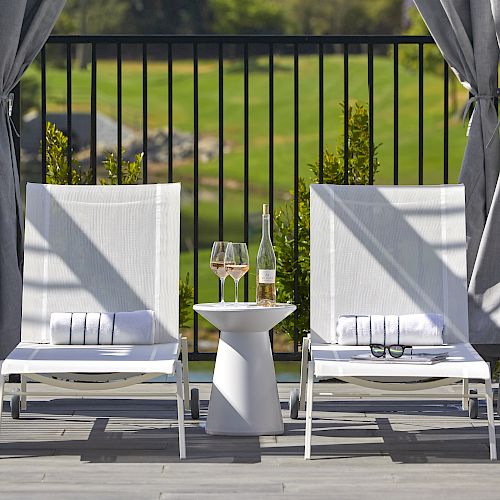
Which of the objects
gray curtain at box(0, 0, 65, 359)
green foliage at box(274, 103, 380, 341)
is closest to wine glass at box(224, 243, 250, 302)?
gray curtain at box(0, 0, 65, 359)

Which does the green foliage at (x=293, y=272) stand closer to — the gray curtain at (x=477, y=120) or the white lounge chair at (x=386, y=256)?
the gray curtain at (x=477, y=120)

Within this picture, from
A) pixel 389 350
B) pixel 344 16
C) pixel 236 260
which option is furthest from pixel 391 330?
pixel 344 16

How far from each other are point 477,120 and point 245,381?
1438 mm

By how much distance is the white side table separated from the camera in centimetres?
330

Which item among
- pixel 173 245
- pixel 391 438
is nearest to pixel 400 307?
pixel 391 438

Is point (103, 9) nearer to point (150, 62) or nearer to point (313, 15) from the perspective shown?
point (150, 62)

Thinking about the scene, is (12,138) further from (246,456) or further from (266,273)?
(246,456)

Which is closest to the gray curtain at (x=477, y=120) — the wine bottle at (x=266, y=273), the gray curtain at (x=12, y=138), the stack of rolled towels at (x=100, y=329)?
the wine bottle at (x=266, y=273)

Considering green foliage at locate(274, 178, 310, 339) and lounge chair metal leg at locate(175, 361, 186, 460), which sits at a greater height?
green foliage at locate(274, 178, 310, 339)

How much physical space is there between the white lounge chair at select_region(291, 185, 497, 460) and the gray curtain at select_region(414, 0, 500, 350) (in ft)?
1.17

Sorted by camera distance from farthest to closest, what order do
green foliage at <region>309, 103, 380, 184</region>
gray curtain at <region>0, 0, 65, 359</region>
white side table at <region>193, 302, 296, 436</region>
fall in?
green foliage at <region>309, 103, 380, 184</region> → gray curtain at <region>0, 0, 65, 359</region> → white side table at <region>193, 302, 296, 436</region>

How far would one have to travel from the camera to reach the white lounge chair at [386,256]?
353 cm

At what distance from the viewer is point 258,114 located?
13312 millimetres

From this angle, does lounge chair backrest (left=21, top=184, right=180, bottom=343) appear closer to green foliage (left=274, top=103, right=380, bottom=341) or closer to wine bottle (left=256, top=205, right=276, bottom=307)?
wine bottle (left=256, top=205, right=276, bottom=307)
